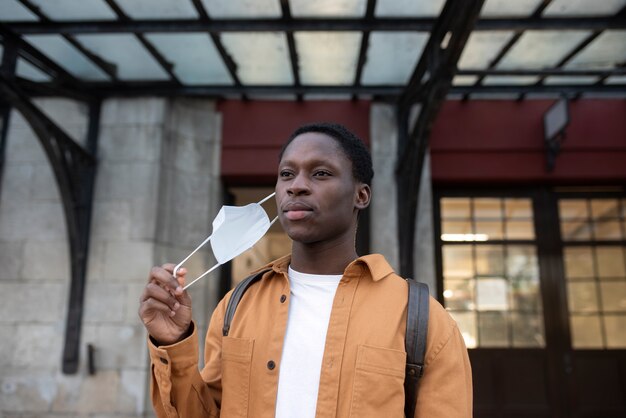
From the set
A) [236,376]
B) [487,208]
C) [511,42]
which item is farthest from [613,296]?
[236,376]

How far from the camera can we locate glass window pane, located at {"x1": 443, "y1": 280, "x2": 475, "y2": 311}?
5849 mm

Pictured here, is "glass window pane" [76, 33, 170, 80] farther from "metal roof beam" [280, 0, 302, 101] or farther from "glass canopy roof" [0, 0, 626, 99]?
"metal roof beam" [280, 0, 302, 101]

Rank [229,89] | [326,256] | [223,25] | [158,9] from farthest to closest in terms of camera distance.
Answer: [229,89] → [223,25] → [158,9] → [326,256]

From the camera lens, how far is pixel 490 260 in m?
5.97

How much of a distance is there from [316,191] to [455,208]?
5.00 meters

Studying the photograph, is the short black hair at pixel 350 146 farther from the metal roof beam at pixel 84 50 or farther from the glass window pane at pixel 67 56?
the glass window pane at pixel 67 56

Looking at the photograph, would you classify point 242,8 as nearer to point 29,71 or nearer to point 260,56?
point 260,56

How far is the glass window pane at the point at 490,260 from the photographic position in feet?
19.5

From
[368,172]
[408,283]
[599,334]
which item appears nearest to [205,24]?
[368,172]

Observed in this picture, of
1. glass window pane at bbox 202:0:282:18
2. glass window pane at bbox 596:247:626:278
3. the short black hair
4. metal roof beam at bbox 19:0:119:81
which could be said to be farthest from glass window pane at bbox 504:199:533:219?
the short black hair

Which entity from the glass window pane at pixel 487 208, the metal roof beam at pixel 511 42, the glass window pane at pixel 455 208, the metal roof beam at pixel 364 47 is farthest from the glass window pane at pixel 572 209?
the metal roof beam at pixel 364 47

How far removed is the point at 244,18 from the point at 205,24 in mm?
336

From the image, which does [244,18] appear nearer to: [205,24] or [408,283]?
[205,24]

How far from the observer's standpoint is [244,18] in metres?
4.58
